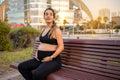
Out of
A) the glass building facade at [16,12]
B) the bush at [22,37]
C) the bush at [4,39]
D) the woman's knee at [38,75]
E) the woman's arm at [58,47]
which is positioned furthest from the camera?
the glass building facade at [16,12]

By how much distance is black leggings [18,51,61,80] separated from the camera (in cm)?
411

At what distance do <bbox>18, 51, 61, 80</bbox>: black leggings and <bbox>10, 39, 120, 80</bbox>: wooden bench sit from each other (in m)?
0.10

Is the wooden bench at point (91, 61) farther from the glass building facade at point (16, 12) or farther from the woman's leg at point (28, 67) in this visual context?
the glass building facade at point (16, 12)

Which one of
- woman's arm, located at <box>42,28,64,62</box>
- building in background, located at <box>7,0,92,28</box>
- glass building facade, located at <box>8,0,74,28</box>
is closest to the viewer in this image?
woman's arm, located at <box>42,28,64,62</box>

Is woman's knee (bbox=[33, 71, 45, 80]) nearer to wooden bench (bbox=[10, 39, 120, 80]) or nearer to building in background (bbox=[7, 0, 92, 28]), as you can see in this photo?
wooden bench (bbox=[10, 39, 120, 80])

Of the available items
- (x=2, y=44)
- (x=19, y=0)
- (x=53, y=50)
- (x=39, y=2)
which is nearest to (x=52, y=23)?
(x=53, y=50)

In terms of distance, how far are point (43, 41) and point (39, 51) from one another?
21 cm

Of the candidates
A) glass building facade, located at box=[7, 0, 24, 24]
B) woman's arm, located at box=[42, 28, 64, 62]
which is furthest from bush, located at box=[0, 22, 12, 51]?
glass building facade, located at box=[7, 0, 24, 24]

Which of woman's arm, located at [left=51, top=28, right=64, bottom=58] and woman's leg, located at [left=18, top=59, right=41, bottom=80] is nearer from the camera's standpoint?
woman's arm, located at [left=51, top=28, right=64, bottom=58]

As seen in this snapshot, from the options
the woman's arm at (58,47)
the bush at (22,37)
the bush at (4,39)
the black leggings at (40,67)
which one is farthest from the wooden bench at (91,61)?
the bush at (22,37)

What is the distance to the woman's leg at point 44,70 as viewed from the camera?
4.09 meters

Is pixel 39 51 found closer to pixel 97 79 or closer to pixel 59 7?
pixel 97 79

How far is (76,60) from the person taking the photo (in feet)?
15.3

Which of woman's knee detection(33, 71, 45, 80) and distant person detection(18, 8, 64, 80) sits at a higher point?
distant person detection(18, 8, 64, 80)
